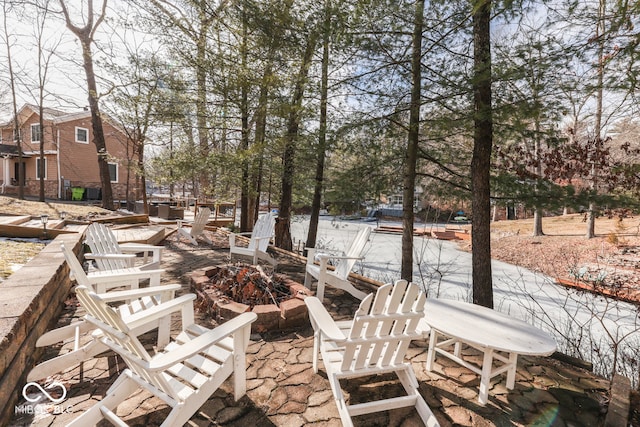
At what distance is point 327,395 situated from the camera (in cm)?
203

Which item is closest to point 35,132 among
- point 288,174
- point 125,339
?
point 288,174

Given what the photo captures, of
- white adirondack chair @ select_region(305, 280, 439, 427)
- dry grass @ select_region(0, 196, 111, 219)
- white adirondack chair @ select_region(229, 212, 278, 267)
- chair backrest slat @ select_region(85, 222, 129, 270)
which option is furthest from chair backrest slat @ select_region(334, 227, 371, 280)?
dry grass @ select_region(0, 196, 111, 219)

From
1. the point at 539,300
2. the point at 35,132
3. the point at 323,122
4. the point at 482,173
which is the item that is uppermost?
the point at 35,132

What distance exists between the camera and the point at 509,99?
347 centimetres

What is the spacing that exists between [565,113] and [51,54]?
1694cm

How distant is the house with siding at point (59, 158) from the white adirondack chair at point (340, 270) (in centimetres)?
1675

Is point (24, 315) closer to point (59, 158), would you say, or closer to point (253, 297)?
point (253, 297)

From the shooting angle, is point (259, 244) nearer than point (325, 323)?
No

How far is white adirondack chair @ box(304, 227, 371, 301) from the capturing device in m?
3.46

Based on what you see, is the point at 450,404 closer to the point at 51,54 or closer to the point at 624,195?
the point at 624,195

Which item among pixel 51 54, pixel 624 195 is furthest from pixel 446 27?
pixel 51 54

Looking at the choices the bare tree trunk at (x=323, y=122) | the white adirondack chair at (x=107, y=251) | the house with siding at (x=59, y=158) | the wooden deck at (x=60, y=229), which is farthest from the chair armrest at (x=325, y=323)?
the house with siding at (x=59, y=158)

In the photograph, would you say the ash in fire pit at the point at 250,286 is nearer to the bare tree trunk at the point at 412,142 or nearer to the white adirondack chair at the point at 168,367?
the white adirondack chair at the point at 168,367

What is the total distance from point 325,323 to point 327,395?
0.54 metres
